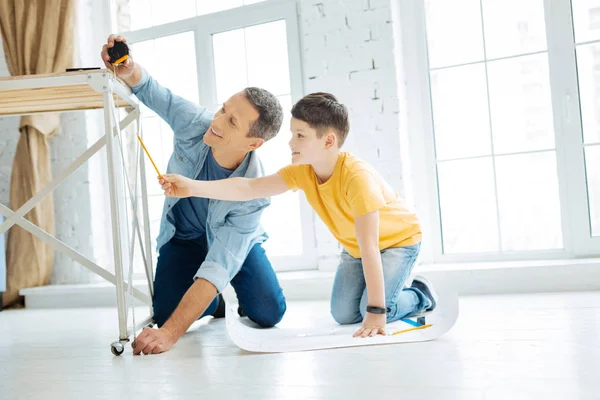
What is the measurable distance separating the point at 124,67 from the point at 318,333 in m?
0.93

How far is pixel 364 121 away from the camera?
2.59m

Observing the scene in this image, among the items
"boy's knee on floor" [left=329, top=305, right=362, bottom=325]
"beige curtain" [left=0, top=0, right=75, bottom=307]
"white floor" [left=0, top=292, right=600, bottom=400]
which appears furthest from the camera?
"beige curtain" [left=0, top=0, right=75, bottom=307]

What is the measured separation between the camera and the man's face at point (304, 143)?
5.50 feet

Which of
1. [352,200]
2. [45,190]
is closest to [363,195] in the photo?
[352,200]

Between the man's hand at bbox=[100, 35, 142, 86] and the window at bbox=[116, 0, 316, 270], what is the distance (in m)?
1.20

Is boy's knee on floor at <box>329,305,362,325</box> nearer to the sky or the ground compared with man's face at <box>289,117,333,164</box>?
nearer to the ground

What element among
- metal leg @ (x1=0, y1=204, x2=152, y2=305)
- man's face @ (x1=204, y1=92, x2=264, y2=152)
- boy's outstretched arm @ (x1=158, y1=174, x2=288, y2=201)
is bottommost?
metal leg @ (x1=0, y1=204, x2=152, y2=305)

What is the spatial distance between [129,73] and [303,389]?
41.3 inches

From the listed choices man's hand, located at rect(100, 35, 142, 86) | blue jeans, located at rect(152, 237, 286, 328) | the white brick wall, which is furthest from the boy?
the white brick wall

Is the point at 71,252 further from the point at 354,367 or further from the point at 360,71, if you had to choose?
the point at 360,71

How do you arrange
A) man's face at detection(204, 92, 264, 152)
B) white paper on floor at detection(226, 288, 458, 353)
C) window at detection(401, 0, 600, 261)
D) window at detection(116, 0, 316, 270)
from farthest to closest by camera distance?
window at detection(116, 0, 316, 270) < window at detection(401, 0, 600, 261) < man's face at detection(204, 92, 264, 152) < white paper on floor at detection(226, 288, 458, 353)

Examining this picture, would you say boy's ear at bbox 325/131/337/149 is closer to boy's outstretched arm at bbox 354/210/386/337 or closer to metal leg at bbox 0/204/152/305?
boy's outstretched arm at bbox 354/210/386/337

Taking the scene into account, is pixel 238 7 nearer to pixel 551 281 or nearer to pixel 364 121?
pixel 364 121

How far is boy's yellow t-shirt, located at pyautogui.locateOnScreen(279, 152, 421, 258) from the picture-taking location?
1621 mm
